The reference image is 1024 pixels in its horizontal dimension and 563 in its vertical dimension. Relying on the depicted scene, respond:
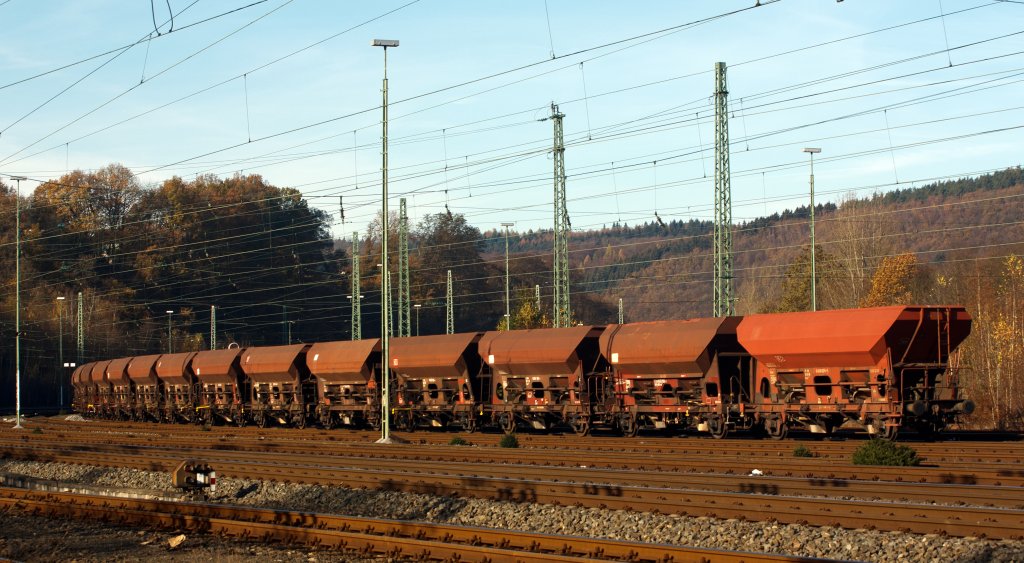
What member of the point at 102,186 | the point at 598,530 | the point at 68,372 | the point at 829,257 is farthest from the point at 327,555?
the point at 102,186

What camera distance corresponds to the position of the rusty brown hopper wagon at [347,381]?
3919 centimetres

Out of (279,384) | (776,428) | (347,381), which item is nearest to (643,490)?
(776,428)

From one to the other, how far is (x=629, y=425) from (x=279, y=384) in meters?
19.1

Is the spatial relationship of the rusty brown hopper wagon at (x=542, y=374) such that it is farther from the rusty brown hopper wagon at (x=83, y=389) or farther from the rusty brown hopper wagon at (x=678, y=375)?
the rusty brown hopper wagon at (x=83, y=389)

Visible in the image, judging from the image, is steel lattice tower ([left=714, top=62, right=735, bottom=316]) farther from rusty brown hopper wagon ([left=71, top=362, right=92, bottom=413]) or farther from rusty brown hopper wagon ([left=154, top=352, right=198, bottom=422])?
rusty brown hopper wagon ([left=71, top=362, right=92, bottom=413])

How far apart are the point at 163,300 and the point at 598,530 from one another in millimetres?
82822

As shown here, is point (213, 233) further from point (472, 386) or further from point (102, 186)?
point (472, 386)

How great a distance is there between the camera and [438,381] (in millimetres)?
37000

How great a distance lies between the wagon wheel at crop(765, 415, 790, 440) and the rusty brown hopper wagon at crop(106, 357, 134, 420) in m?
41.8

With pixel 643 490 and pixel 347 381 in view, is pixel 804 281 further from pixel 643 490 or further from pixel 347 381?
pixel 643 490

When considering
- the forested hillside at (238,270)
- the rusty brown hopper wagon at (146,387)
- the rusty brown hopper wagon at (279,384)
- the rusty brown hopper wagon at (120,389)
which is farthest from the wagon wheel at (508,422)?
the rusty brown hopper wagon at (120,389)

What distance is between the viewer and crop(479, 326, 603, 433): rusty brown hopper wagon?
3219 centimetres

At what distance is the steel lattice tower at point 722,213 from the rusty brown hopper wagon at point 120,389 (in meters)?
37.7

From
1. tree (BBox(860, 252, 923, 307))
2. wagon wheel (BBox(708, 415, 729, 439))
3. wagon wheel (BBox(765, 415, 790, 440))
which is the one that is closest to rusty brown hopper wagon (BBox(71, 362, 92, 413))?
wagon wheel (BBox(708, 415, 729, 439))
